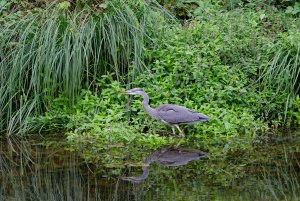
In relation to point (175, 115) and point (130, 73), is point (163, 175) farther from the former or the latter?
point (130, 73)

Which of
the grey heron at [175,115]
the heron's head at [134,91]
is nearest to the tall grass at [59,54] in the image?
the heron's head at [134,91]

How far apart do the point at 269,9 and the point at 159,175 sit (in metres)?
4.85

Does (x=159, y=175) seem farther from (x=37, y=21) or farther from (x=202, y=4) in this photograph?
(x=202, y=4)

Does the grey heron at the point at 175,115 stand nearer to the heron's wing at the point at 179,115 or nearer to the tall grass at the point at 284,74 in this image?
the heron's wing at the point at 179,115

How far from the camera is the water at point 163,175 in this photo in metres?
6.45

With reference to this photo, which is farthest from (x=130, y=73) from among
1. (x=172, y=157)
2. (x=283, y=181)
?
(x=283, y=181)

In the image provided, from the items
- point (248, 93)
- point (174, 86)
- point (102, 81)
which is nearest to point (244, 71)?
point (248, 93)

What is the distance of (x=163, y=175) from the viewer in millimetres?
7074

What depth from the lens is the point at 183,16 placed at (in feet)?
36.6

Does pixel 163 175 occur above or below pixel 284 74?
below

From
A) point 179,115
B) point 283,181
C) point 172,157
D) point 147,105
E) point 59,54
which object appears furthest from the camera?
point 59,54

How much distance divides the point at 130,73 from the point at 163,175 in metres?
2.41

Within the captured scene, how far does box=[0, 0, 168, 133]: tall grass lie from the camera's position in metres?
9.02

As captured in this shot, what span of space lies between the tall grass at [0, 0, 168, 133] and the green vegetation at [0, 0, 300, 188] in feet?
0.05
